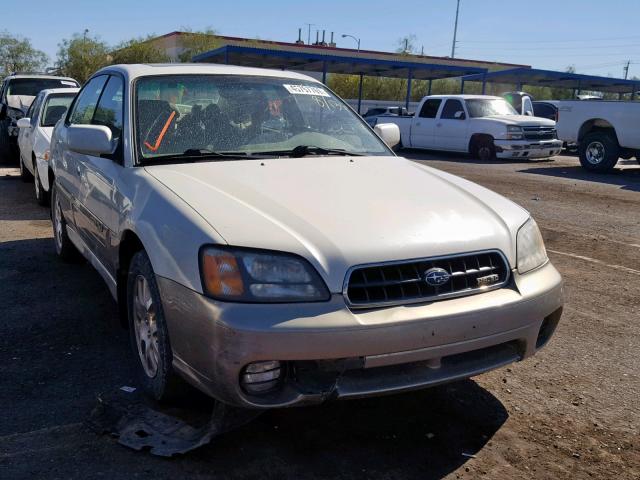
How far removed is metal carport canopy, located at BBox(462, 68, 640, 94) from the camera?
Answer: 33.7 m

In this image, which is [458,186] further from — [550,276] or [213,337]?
[213,337]

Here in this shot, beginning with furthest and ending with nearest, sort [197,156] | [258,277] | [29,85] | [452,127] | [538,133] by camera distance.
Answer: [452,127] → [538,133] → [29,85] → [197,156] → [258,277]

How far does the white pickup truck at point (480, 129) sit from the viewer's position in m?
16.7

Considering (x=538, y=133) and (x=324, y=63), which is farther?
(x=324, y=63)

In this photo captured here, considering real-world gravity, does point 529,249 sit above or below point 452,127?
below

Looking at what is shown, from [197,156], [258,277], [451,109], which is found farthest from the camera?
[451,109]

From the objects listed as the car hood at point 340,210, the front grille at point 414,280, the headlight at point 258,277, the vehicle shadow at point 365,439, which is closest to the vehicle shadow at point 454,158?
the car hood at point 340,210

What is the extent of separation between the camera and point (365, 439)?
3.02 m

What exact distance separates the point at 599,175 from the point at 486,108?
14.3ft

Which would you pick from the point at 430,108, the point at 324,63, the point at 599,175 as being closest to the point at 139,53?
the point at 324,63

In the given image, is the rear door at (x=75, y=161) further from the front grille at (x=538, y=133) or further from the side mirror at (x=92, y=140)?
the front grille at (x=538, y=133)

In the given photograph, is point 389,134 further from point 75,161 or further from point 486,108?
point 486,108

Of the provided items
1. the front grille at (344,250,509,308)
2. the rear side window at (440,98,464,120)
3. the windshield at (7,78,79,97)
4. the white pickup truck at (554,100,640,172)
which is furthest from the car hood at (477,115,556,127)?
the front grille at (344,250,509,308)

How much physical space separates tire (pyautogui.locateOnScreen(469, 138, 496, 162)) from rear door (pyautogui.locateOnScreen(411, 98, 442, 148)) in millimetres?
1519
